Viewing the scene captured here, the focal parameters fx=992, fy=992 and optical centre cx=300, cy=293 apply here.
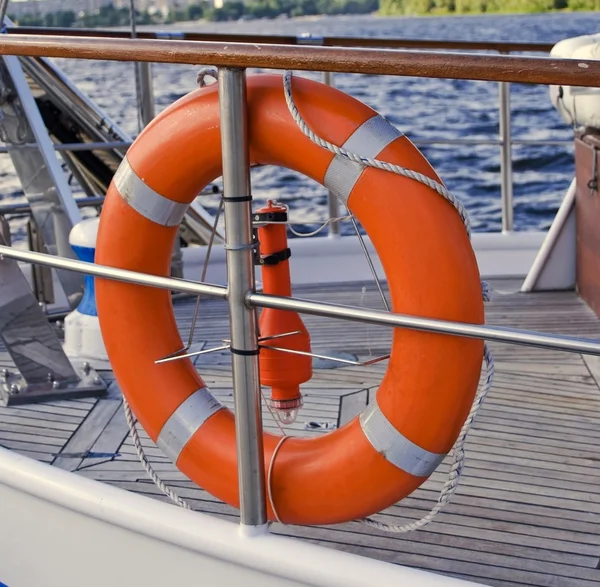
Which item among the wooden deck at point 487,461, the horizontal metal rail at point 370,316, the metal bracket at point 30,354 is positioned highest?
the horizontal metal rail at point 370,316

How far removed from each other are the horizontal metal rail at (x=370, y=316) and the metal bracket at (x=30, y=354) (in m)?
0.93

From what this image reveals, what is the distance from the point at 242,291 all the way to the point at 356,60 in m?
0.34

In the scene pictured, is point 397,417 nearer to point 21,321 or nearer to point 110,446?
point 110,446

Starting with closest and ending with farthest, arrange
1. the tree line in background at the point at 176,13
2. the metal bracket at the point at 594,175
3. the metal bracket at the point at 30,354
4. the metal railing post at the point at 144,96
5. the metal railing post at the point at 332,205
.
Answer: the metal bracket at the point at 30,354
the metal bracket at the point at 594,175
the metal railing post at the point at 144,96
the metal railing post at the point at 332,205
the tree line in background at the point at 176,13

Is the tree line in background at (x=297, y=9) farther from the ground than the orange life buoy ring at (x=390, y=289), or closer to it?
farther from the ground

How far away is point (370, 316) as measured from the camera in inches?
50.3

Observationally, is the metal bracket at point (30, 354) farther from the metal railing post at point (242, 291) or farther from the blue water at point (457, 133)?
the blue water at point (457, 133)

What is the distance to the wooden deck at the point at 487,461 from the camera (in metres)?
1.72

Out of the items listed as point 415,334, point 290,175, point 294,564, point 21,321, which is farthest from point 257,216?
point 290,175

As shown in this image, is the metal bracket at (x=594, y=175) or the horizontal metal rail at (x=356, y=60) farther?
the metal bracket at (x=594, y=175)


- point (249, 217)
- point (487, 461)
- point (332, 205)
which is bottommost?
point (487, 461)

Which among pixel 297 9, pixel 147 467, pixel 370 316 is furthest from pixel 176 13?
pixel 370 316

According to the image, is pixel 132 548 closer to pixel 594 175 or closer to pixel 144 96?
pixel 594 175

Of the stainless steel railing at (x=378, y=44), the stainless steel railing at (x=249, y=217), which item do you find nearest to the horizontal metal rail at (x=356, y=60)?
the stainless steel railing at (x=249, y=217)
